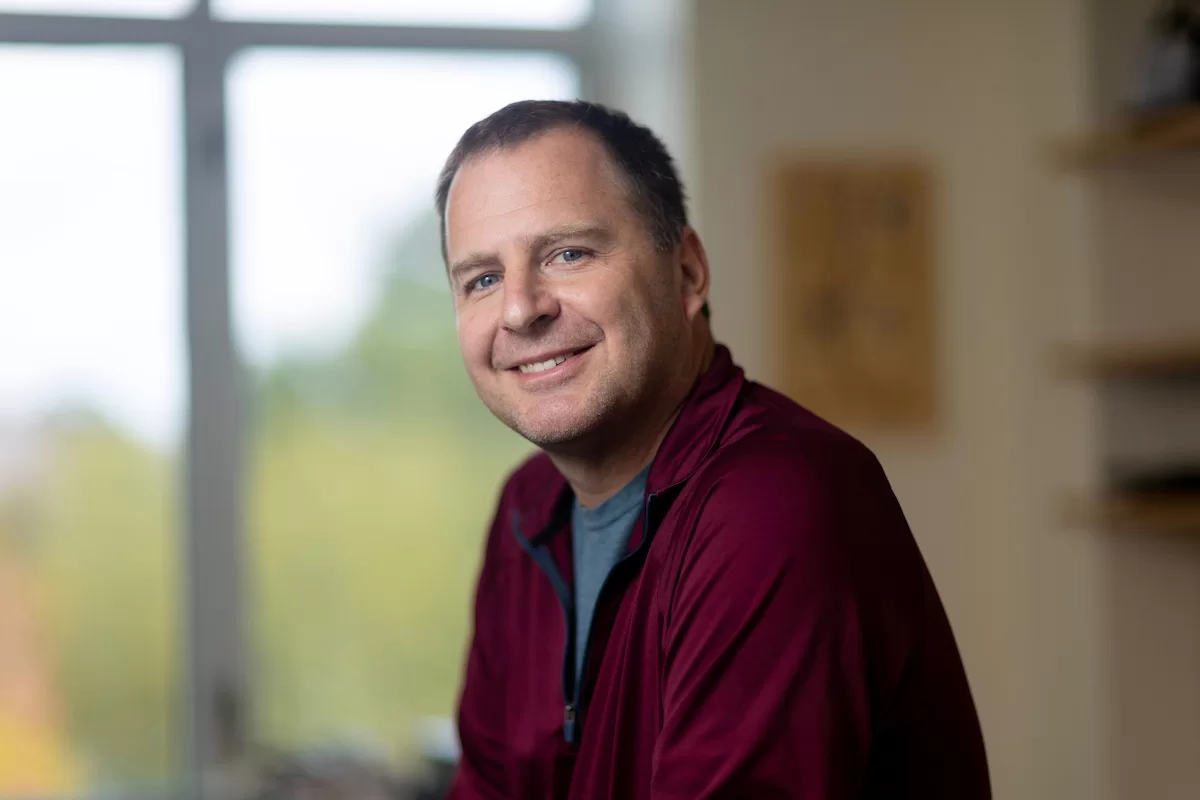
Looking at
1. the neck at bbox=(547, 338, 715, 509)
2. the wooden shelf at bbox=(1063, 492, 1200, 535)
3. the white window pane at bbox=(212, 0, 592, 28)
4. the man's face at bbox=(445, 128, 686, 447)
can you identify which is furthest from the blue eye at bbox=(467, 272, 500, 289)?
the white window pane at bbox=(212, 0, 592, 28)

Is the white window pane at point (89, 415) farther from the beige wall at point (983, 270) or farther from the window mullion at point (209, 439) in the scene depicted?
the beige wall at point (983, 270)

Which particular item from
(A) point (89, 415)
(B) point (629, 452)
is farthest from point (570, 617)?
(A) point (89, 415)

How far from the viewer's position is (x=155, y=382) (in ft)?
9.87

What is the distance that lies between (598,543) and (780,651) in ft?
1.24

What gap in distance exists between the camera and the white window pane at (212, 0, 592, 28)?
308 cm

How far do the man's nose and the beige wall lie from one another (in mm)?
1738

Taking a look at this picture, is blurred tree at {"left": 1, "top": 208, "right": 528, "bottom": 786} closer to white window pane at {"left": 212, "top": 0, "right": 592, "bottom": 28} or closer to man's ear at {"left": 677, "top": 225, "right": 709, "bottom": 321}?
white window pane at {"left": 212, "top": 0, "right": 592, "bottom": 28}

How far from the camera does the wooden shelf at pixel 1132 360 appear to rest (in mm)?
2664

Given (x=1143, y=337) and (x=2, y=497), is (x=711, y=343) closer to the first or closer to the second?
(x=1143, y=337)

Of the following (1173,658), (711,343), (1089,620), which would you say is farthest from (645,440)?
(1173,658)

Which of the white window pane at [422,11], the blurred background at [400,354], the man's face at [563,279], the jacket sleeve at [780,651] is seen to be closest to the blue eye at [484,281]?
the man's face at [563,279]

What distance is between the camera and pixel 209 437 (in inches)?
119

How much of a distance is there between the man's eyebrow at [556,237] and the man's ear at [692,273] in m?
0.13

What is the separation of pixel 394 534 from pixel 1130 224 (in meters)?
1.83
